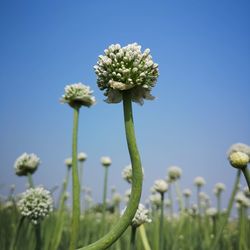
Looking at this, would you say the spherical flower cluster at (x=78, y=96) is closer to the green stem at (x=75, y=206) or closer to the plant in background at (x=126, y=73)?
the green stem at (x=75, y=206)

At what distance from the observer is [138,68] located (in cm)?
110

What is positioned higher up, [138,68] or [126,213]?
[138,68]

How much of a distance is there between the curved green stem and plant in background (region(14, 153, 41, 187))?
1.96 meters

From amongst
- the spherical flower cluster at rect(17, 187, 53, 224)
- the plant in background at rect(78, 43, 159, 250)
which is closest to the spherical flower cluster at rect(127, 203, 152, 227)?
the spherical flower cluster at rect(17, 187, 53, 224)

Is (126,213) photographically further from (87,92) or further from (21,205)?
(21,205)

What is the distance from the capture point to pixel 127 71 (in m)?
1.07

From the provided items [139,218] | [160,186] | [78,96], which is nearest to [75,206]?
[139,218]

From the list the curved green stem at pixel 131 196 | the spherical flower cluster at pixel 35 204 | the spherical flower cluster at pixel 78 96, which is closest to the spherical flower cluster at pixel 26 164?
the spherical flower cluster at pixel 35 204

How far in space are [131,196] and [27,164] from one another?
2.04 metres

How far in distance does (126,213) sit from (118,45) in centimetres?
52

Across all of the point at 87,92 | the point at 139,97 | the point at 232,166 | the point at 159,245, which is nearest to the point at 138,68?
the point at 139,97

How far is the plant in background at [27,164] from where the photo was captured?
110 inches

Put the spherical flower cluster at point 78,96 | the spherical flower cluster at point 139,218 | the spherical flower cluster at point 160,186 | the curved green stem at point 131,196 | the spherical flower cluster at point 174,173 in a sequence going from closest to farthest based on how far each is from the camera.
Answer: the curved green stem at point 131,196 < the spherical flower cluster at point 139,218 < the spherical flower cluster at point 78,96 < the spherical flower cluster at point 160,186 < the spherical flower cluster at point 174,173

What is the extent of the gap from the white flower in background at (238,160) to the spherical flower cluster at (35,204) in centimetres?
120
